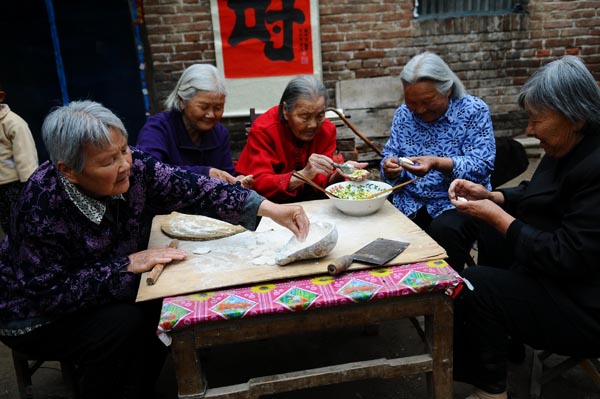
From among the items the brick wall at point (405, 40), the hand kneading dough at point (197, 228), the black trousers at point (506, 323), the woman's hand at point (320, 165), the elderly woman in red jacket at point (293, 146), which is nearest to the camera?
the black trousers at point (506, 323)

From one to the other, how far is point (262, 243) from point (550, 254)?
1156mm

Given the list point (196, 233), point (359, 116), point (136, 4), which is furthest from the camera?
point (359, 116)

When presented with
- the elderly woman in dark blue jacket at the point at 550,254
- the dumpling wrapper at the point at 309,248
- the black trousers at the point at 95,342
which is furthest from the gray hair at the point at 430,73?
the black trousers at the point at 95,342

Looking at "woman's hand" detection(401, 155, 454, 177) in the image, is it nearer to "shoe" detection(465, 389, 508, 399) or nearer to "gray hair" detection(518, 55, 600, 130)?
"gray hair" detection(518, 55, 600, 130)

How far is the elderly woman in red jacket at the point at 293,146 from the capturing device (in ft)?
9.86

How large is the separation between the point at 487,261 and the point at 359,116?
3.98 m

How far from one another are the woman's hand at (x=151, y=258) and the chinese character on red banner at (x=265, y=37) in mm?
4474

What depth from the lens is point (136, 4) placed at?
19.1 feet

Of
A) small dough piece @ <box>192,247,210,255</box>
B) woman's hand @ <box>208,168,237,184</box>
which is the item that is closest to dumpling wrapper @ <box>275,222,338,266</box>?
small dough piece @ <box>192,247,210,255</box>

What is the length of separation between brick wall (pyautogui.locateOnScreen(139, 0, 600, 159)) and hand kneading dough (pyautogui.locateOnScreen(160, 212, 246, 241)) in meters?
4.04

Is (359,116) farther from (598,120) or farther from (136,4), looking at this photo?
(598,120)

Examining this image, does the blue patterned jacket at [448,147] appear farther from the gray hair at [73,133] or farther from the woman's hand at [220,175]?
the gray hair at [73,133]

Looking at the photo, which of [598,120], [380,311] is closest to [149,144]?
[380,311]

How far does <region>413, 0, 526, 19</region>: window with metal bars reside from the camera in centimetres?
623
